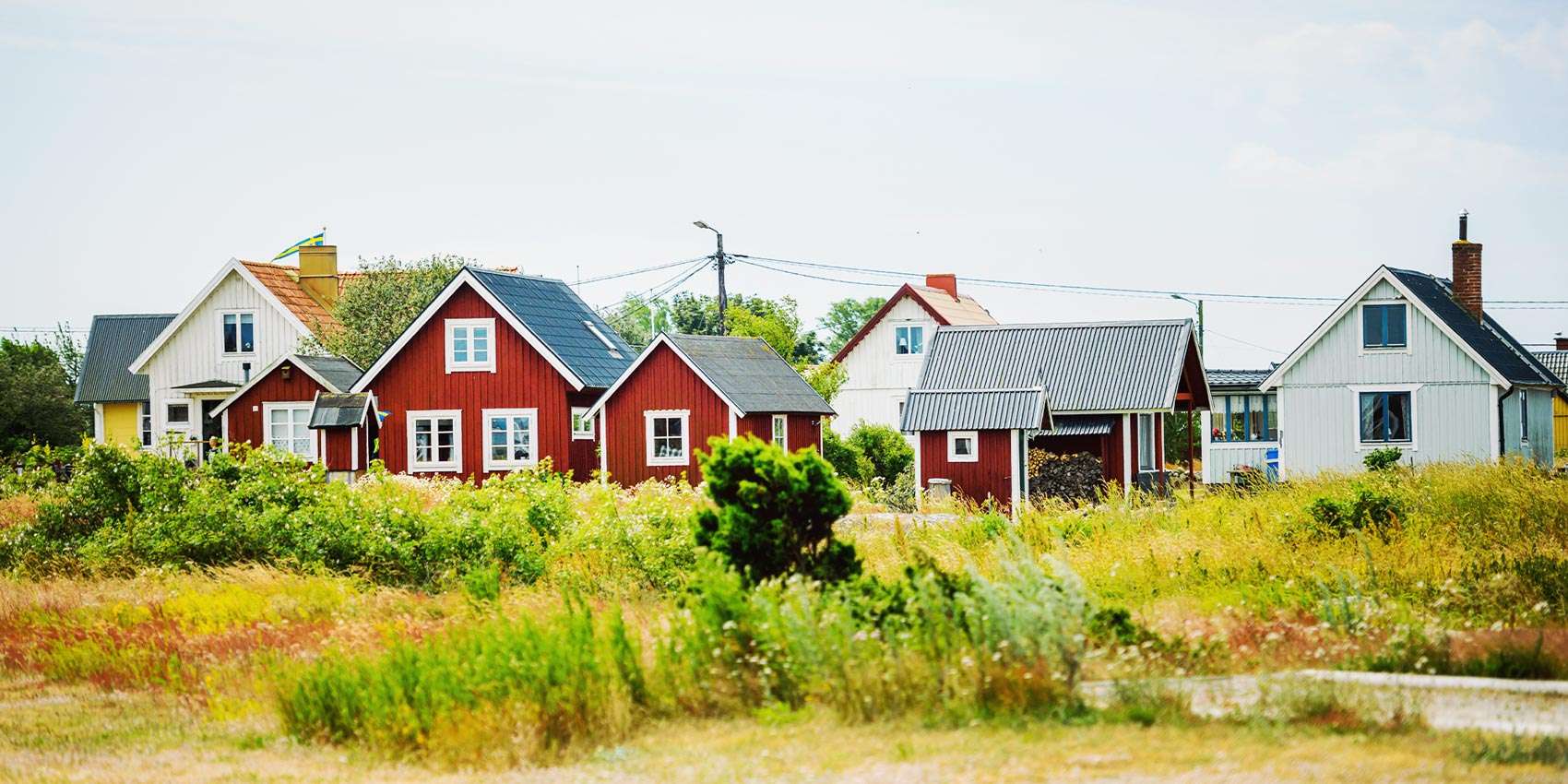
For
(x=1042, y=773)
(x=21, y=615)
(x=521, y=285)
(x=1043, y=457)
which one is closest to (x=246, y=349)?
(x=521, y=285)

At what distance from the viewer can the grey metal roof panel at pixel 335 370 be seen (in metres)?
42.8

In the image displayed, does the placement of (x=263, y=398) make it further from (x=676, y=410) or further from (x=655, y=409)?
(x=676, y=410)

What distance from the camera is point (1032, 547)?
19156 millimetres

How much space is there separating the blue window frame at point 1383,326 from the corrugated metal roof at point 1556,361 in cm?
3125

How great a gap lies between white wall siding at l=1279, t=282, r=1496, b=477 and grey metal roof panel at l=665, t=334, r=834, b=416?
482 inches

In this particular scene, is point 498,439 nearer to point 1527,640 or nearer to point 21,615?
point 21,615

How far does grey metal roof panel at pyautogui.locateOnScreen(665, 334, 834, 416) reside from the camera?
3844cm

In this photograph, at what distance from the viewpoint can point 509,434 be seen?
1614 inches

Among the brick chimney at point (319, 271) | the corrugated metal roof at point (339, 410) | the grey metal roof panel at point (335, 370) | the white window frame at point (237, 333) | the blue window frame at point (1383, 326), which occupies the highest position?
the brick chimney at point (319, 271)

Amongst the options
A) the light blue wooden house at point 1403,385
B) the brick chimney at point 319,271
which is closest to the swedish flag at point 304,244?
the brick chimney at point 319,271

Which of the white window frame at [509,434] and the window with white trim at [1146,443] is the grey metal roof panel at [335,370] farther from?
the window with white trim at [1146,443]

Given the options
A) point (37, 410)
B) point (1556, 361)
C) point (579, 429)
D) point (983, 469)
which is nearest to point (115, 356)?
A: point (37, 410)

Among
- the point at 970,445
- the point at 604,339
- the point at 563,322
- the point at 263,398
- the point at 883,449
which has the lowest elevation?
the point at 883,449

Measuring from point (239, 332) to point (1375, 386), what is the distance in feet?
117
